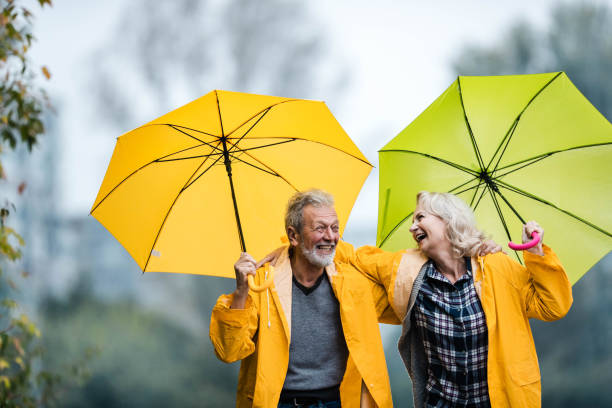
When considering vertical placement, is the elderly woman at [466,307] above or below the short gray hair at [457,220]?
below

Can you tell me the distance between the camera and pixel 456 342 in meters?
2.05

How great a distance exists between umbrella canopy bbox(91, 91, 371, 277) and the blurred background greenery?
11.5 ft

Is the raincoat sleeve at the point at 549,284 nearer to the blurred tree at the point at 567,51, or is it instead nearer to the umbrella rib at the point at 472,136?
the umbrella rib at the point at 472,136

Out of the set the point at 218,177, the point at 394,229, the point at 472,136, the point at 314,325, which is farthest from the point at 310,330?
the point at 472,136

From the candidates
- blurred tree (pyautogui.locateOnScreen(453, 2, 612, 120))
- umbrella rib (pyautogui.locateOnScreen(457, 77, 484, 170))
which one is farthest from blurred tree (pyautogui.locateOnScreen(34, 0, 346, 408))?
umbrella rib (pyautogui.locateOnScreen(457, 77, 484, 170))

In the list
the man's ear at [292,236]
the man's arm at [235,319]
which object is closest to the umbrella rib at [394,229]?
the man's ear at [292,236]

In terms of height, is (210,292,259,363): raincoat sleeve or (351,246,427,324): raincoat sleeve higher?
(351,246,427,324): raincoat sleeve

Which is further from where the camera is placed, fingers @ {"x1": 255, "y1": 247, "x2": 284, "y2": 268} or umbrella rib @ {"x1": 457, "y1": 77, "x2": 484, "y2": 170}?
umbrella rib @ {"x1": 457, "y1": 77, "x2": 484, "y2": 170}

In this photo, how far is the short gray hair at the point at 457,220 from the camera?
213 cm

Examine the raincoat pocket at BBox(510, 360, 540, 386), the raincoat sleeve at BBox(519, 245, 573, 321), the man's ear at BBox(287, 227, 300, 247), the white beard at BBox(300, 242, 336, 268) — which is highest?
the man's ear at BBox(287, 227, 300, 247)

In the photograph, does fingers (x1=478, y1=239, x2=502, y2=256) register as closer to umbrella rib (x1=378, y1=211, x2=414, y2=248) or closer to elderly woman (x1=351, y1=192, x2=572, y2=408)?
elderly woman (x1=351, y1=192, x2=572, y2=408)

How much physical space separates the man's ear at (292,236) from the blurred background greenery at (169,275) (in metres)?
3.67

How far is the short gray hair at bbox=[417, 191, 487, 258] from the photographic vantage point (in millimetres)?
2131

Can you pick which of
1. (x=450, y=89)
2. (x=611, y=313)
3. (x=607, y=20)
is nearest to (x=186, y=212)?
(x=450, y=89)
